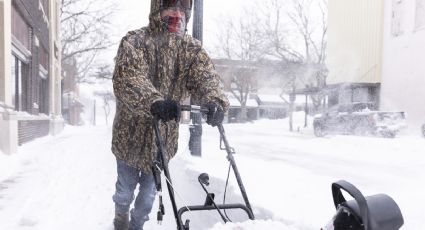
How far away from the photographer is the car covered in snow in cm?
1563

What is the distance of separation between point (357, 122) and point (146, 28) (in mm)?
15400

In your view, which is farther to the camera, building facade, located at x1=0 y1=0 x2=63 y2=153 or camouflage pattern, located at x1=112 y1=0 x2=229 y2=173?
building facade, located at x1=0 y1=0 x2=63 y2=153

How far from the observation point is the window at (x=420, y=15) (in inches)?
712

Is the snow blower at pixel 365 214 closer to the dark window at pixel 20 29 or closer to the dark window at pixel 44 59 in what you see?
the dark window at pixel 20 29

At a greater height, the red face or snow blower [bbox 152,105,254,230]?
the red face

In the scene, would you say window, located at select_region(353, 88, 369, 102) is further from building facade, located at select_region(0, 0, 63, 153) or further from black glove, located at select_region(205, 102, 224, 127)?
black glove, located at select_region(205, 102, 224, 127)

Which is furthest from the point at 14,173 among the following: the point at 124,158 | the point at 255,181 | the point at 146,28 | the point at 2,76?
the point at 146,28

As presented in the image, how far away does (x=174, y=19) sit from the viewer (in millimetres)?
2908

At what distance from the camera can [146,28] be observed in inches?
116

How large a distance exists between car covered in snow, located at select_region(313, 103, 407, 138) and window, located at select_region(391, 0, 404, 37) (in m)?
4.58

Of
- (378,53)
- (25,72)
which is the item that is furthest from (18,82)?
(378,53)

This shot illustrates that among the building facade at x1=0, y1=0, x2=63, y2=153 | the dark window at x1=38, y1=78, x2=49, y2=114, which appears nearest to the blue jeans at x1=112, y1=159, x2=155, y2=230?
the building facade at x1=0, y1=0, x2=63, y2=153

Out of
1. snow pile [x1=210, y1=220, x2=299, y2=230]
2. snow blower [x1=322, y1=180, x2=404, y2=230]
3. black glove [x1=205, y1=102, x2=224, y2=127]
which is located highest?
black glove [x1=205, y1=102, x2=224, y2=127]

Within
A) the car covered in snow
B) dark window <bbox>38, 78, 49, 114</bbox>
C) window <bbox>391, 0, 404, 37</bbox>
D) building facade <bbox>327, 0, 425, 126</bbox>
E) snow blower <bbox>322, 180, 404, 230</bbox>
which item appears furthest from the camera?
window <bbox>391, 0, 404, 37</bbox>
